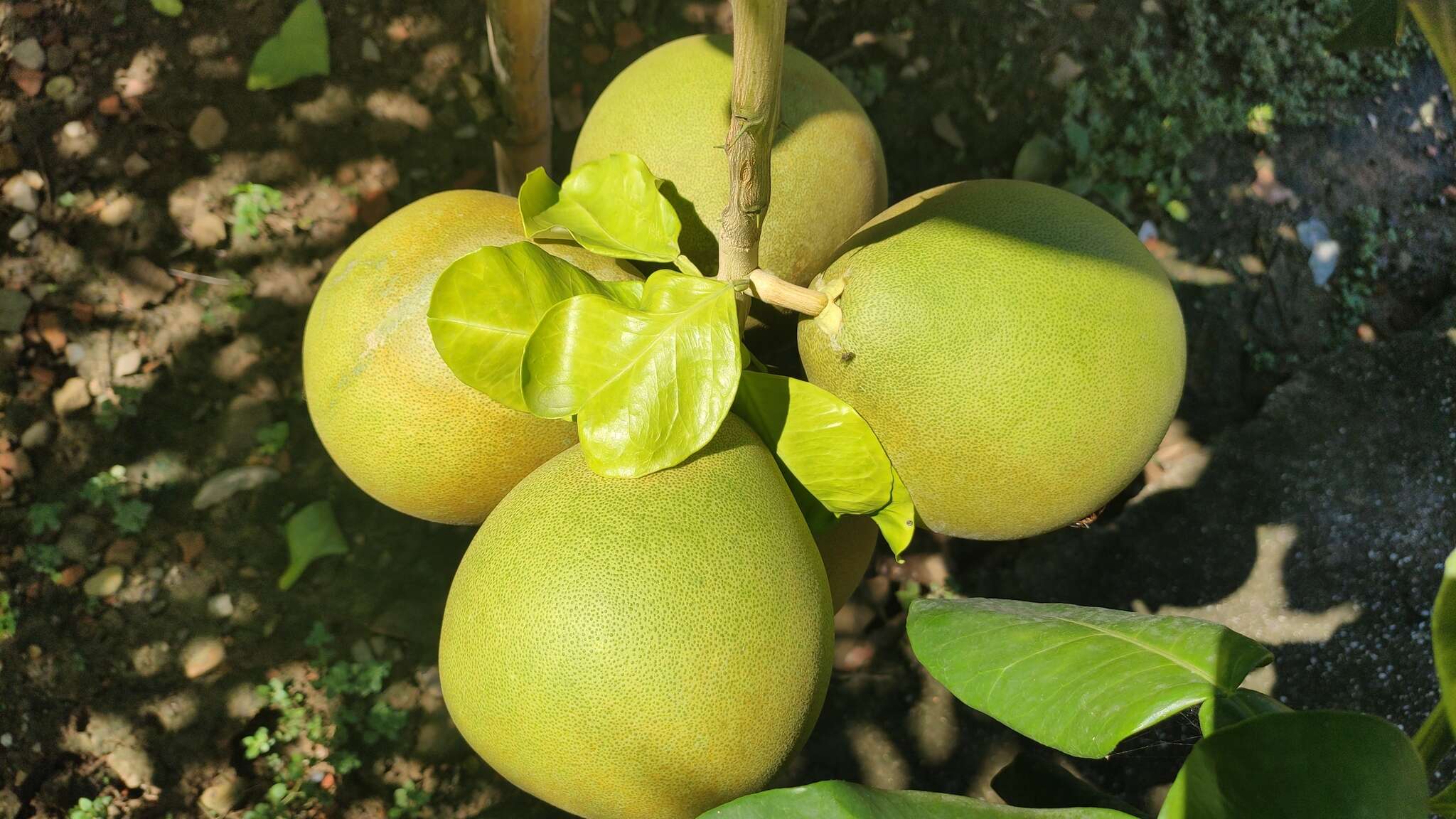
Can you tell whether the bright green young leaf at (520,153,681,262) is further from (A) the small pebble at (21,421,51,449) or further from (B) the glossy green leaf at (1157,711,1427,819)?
(A) the small pebble at (21,421,51,449)

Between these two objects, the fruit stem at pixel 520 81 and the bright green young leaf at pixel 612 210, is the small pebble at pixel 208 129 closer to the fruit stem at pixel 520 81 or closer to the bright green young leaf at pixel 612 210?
the fruit stem at pixel 520 81

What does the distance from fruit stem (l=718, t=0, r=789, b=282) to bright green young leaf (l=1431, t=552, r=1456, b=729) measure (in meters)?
0.66

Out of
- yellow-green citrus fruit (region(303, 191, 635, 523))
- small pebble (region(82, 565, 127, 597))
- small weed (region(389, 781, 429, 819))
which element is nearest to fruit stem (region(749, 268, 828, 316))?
yellow-green citrus fruit (region(303, 191, 635, 523))

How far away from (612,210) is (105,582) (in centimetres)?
136

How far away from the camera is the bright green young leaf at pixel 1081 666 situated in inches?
36.6

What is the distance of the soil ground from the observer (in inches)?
70.8

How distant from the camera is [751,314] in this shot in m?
1.43

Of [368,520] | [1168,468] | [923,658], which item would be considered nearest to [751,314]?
[923,658]

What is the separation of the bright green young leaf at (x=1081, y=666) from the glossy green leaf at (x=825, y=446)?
0.59 feet

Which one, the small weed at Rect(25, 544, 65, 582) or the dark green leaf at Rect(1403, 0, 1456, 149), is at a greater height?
the dark green leaf at Rect(1403, 0, 1456, 149)

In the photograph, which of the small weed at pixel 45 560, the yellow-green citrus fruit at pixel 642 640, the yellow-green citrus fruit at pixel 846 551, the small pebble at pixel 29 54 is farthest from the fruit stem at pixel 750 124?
the small pebble at pixel 29 54

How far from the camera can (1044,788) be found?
1422 mm

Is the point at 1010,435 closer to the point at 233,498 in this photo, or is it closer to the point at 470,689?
the point at 470,689

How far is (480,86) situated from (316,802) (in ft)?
4.46
